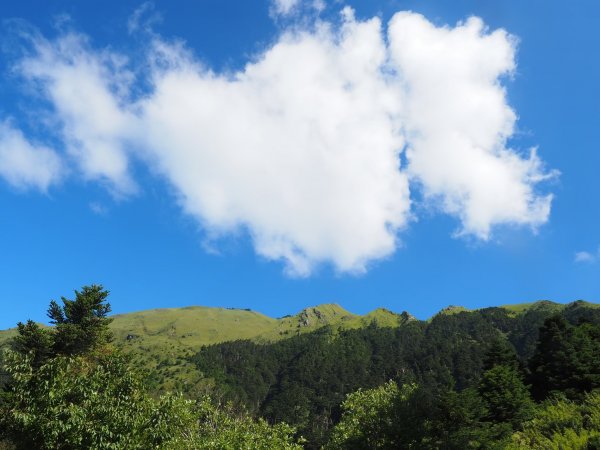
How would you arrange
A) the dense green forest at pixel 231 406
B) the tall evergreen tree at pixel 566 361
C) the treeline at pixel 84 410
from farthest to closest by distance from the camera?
1. the tall evergreen tree at pixel 566 361
2. the dense green forest at pixel 231 406
3. the treeline at pixel 84 410

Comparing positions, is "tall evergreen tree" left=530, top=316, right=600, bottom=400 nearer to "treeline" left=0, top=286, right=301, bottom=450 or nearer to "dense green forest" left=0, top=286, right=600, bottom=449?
"dense green forest" left=0, top=286, right=600, bottom=449

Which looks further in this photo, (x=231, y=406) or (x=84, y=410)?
(x=231, y=406)

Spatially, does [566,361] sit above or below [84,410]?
above

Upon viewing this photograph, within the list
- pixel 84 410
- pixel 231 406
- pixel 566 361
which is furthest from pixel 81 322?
pixel 566 361

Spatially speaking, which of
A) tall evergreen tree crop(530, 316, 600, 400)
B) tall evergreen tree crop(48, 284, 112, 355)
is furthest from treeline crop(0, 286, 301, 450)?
tall evergreen tree crop(530, 316, 600, 400)

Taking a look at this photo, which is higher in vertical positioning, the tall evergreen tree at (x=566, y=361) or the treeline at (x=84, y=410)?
the tall evergreen tree at (x=566, y=361)

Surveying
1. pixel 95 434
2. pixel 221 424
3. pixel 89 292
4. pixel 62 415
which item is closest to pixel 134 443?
pixel 95 434

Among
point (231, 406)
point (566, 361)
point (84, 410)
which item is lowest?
point (84, 410)

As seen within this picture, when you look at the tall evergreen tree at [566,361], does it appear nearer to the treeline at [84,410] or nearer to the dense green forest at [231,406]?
the dense green forest at [231,406]

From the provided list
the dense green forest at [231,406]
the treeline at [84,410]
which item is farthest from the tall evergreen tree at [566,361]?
the treeline at [84,410]

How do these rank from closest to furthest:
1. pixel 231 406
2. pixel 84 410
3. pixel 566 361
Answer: pixel 84 410
pixel 231 406
pixel 566 361

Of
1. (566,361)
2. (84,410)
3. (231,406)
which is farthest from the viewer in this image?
(566,361)

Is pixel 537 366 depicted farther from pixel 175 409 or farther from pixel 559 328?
pixel 175 409

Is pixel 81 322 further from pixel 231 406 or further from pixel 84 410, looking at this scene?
pixel 84 410
